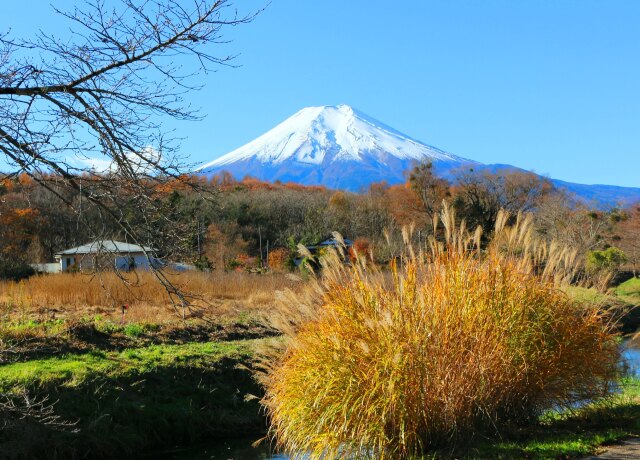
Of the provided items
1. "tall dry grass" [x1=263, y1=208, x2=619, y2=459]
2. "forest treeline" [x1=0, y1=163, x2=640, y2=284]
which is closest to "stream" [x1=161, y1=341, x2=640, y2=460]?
"tall dry grass" [x1=263, y1=208, x2=619, y2=459]

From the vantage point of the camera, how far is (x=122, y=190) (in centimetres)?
684

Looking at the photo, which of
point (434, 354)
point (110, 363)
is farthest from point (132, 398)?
point (434, 354)

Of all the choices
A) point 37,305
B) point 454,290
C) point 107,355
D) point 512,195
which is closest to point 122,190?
point 454,290

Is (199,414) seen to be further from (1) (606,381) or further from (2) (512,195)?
(2) (512,195)

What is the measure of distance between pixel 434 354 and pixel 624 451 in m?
1.92

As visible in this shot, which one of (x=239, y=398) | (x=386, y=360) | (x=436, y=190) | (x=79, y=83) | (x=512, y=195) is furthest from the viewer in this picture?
(x=512, y=195)

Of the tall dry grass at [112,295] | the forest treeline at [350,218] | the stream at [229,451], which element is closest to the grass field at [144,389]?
the tall dry grass at [112,295]

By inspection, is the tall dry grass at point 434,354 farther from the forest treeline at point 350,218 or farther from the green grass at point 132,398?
the forest treeline at point 350,218

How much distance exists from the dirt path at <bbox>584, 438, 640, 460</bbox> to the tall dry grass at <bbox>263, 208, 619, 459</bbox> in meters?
0.96

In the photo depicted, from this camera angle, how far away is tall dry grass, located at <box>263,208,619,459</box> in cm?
661

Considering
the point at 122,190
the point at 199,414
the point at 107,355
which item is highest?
the point at 122,190

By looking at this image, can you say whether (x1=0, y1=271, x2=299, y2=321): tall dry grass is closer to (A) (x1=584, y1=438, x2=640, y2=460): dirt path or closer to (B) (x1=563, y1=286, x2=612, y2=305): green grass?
(B) (x1=563, y1=286, x2=612, y2=305): green grass

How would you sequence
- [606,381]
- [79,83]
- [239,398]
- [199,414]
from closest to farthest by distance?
[79,83] → [606,381] → [199,414] → [239,398]

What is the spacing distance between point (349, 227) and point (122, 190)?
4545cm
